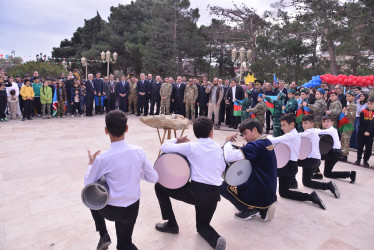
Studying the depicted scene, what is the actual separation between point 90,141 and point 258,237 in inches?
215

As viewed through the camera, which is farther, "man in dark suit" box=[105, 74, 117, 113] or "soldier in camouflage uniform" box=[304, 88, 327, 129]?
"man in dark suit" box=[105, 74, 117, 113]

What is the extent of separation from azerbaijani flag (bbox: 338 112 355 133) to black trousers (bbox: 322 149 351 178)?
6.36ft

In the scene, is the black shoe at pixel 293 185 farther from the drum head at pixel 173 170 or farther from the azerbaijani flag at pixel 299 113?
the azerbaijani flag at pixel 299 113

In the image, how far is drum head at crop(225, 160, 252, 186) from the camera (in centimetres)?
306

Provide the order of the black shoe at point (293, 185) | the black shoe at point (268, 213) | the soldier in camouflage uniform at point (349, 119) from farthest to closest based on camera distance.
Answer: the soldier in camouflage uniform at point (349, 119) → the black shoe at point (293, 185) → the black shoe at point (268, 213)

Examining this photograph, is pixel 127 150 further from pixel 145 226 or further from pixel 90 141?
pixel 90 141

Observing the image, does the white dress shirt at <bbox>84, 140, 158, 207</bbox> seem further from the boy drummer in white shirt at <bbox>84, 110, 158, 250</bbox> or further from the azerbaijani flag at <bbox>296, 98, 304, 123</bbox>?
the azerbaijani flag at <bbox>296, 98, 304, 123</bbox>

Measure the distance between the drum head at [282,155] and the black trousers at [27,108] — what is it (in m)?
9.87

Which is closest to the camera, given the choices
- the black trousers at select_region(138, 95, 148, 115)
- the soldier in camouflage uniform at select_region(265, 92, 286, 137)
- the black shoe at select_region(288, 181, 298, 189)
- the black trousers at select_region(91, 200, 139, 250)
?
the black trousers at select_region(91, 200, 139, 250)

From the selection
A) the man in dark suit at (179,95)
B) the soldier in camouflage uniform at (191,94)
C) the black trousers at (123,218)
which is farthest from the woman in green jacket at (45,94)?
the black trousers at (123,218)

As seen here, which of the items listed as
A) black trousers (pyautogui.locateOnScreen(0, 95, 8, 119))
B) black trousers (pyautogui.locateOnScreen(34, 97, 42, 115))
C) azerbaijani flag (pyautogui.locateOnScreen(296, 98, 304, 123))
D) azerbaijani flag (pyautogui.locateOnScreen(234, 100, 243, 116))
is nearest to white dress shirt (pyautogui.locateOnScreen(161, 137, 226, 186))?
azerbaijani flag (pyautogui.locateOnScreen(296, 98, 304, 123))

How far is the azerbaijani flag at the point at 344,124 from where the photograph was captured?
6.57 metres

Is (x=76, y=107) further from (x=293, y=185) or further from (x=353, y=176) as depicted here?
(x=353, y=176)

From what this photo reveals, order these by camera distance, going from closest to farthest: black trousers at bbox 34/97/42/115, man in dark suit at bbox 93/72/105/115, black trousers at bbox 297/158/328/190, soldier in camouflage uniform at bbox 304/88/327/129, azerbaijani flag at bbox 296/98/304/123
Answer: black trousers at bbox 297/158/328/190 → soldier in camouflage uniform at bbox 304/88/327/129 → azerbaijani flag at bbox 296/98/304/123 → black trousers at bbox 34/97/42/115 → man in dark suit at bbox 93/72/105/115
